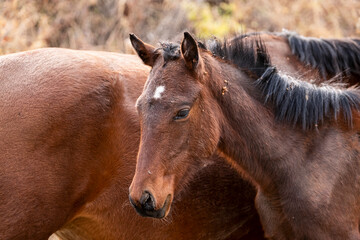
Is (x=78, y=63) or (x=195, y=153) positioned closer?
(x=195, y=153)

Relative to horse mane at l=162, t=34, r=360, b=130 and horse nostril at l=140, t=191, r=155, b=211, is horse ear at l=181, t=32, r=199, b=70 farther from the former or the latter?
horse nostril at l=140, t=191, r=155, b=211

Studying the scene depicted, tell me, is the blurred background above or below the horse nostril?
below

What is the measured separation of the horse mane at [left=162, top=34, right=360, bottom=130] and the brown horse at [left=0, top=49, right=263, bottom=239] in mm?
756

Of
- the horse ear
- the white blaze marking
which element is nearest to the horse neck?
the horse ear

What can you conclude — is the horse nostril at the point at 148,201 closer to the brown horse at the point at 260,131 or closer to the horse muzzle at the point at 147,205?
the horse muzzle at the point at 147,205

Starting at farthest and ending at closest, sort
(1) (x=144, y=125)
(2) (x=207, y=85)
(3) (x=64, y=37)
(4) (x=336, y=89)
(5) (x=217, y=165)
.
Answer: (3) (x=64, y=37) → (5) (x=217, y=165) → (4) (x=336, y=89) → (2) (x=207, y=85) → (1) (x=144, y=125)

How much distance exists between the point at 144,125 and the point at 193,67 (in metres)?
0.55

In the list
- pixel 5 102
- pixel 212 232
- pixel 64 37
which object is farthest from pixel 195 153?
pixel 64 37

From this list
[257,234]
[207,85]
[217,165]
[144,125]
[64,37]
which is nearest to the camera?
[144,125]

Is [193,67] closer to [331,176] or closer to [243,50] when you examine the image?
[243,50]

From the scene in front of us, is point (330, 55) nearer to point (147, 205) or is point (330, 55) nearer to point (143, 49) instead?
point (143, 49)

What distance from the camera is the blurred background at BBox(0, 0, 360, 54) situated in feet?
30.6

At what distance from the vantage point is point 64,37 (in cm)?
973

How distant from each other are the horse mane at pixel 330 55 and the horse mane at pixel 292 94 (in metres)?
1.11
